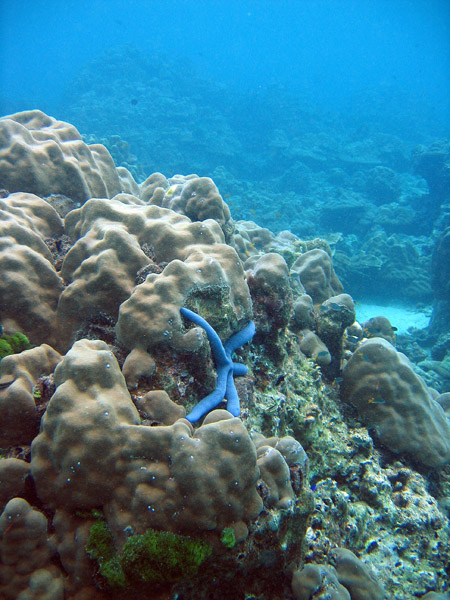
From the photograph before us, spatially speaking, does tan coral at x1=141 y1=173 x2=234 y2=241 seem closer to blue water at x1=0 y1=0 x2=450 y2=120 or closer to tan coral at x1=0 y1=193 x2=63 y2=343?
tan coral at x1=0 y1=193 x2=63 y2=343

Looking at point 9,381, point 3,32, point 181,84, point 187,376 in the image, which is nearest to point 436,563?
point 187,376

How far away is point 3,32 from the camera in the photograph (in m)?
83.8

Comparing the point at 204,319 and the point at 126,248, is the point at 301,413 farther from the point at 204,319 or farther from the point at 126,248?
the point at 126,248

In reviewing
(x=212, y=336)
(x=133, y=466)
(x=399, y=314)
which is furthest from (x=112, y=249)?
(x=399, y=314)

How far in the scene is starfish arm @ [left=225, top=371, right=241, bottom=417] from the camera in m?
2.60

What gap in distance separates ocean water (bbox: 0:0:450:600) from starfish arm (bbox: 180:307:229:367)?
0.17m

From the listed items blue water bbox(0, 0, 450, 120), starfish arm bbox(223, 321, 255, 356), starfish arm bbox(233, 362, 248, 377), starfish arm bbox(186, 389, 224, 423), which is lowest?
starfish arm bbox(186, 389, 224, 423)

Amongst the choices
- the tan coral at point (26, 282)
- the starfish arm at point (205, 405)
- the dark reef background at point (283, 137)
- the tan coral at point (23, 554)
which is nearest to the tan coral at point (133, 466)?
the tan coral at point (23, 554)

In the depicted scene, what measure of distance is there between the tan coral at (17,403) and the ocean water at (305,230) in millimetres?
52

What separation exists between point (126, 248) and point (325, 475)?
11.5 ft

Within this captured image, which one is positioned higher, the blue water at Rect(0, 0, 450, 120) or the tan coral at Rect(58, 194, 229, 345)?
the blue water at Rect(0, 0, 450, 120)

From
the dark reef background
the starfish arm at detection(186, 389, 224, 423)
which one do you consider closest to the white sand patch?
the dark reef background

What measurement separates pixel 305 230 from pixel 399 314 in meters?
7.02

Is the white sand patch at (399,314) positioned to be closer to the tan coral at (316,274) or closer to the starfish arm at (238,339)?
the tan coral at (316,274)
